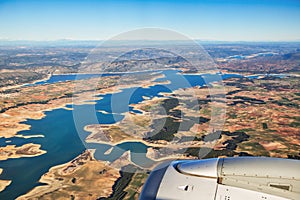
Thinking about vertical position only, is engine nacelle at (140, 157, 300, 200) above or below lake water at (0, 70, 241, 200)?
above

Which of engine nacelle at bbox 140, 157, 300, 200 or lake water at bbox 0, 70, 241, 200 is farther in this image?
lake water at bbox 0, 70, 241, 200

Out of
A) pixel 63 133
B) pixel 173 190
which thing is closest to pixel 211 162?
pixel 173 190

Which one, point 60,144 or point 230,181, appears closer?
point 230,181

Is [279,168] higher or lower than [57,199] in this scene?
higher

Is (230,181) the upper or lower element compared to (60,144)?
upper

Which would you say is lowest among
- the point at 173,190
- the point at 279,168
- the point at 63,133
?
the point at 63,133

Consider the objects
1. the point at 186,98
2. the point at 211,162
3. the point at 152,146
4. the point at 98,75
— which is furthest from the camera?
the point at 98,75

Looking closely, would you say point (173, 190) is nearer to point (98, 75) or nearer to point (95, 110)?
point (95, 110)

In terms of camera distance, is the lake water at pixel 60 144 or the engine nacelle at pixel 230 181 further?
the lake water at pixel 60 144

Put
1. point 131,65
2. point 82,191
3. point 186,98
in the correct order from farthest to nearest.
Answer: point 131,65, point 186,98, point 82,191

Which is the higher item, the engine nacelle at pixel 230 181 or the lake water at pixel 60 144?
the engine nacelle at pixel 230 181

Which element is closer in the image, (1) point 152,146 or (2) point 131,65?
(1) point 152,146
